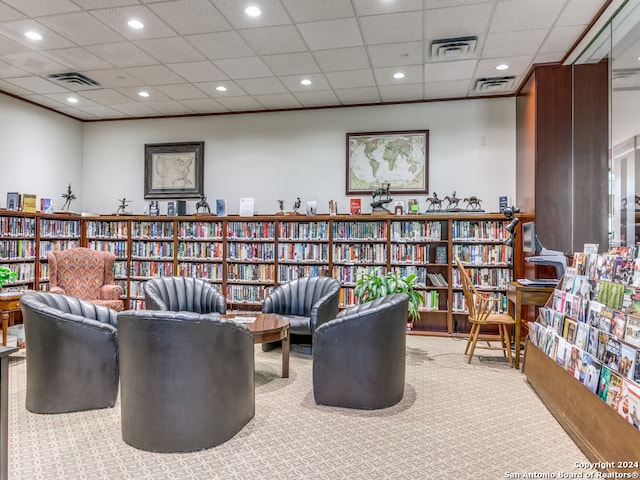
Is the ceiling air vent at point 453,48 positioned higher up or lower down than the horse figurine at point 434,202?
higher up

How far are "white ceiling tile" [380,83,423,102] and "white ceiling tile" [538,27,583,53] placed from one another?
1.58m

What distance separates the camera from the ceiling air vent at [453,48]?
14.8 feet

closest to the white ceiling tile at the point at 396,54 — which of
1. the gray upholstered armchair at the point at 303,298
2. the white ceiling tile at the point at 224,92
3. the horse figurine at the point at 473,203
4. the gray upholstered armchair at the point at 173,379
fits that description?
the white ceiling tile at the point at 224,92

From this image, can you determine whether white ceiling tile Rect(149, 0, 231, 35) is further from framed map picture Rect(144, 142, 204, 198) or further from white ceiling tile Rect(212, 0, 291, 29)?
framed map picture Rect(144, 142, 204, 198)

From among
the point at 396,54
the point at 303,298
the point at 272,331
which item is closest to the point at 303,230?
the point at 303,298

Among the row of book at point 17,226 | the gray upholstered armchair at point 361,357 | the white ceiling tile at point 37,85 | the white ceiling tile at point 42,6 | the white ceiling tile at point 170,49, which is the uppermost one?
the white ceiling tile at point 170,49

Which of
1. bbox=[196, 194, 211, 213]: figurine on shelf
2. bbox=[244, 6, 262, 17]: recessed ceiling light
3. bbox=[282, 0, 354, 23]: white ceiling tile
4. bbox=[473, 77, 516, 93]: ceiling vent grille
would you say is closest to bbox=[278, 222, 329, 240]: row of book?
bbox=[196, 194, 211, 213]: figurine on shelf

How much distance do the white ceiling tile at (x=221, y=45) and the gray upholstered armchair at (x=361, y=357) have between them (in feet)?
10.1

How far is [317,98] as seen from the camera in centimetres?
639

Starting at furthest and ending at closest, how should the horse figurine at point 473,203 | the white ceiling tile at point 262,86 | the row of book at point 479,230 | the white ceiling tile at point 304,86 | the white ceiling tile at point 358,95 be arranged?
the horse figurine at point 473,203
the white ceiling tile at point 358,95
the row of book at point 479,230
the white ceiling tile at point 262,86
the white ceiling tile at point 304,86

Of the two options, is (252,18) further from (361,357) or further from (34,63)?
(361,357)

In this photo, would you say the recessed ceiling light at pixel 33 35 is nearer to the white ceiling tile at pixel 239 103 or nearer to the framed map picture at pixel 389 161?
the white ceiling tile at pixel 239 103

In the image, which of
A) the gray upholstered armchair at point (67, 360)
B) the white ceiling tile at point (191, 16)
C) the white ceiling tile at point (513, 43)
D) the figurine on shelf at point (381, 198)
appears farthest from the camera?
the figurine on shelf at point (381, 198)

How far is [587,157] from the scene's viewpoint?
4.96 meters
